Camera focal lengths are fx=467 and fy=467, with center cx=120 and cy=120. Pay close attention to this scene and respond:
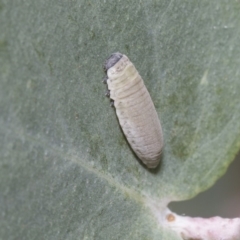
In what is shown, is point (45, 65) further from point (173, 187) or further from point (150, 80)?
point (173, 187)

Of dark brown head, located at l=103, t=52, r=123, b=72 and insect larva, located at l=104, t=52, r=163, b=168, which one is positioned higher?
dark brown head, located at l=103, t=52, r=123, b=72

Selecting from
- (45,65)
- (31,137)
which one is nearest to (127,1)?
(45,65)

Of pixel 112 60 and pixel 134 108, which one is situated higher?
pixel 112 60

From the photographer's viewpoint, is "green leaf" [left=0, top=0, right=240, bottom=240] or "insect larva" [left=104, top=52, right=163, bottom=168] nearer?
"green leaf" [left=0, top=0, right=240, bottom=240]

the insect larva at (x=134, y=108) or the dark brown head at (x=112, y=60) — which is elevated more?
the dark brown head at (x=112, y=60)
